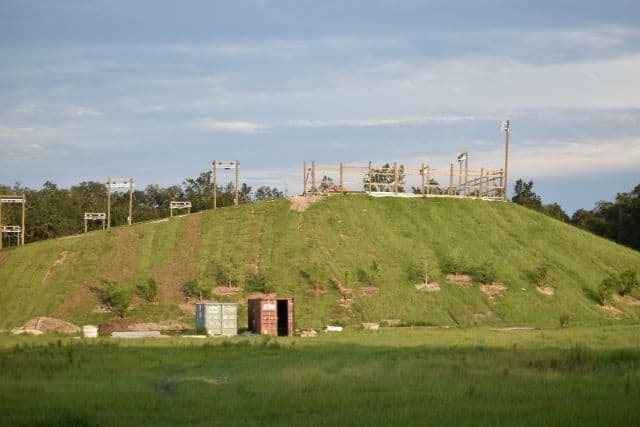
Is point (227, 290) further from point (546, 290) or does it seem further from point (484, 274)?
point (546, 290)

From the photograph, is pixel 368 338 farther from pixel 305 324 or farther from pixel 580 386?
pixel 580 386

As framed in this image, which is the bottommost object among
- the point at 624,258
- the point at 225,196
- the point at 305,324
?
the point at 305,324

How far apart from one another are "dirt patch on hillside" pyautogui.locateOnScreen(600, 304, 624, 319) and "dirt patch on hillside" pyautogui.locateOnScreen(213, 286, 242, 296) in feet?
91.8

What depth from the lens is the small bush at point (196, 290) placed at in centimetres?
6000

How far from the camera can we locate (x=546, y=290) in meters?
64.2

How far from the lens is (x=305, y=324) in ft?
184

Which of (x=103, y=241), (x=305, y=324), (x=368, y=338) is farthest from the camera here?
(x=103, y=241)

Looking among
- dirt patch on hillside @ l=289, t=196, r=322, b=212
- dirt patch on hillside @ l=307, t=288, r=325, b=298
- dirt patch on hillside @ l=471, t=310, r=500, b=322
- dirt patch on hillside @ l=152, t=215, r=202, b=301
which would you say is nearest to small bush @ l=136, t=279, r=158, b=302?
dirt patch on hillside @ l=152, t=215, r=202, b=301

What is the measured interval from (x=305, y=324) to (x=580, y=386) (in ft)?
114

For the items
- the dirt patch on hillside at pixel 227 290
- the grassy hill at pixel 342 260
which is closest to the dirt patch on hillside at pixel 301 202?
the grassy hill at pixel 342 260

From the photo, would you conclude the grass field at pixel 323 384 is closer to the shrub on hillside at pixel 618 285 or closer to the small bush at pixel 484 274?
the shrub on hillside at pixel 618 285

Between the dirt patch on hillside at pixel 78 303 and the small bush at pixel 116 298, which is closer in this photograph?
the small bush at pixel 116 298

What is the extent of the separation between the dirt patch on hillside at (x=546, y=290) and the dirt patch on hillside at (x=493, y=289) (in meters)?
2.89

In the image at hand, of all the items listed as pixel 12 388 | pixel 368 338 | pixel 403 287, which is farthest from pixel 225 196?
pixel 12 388
